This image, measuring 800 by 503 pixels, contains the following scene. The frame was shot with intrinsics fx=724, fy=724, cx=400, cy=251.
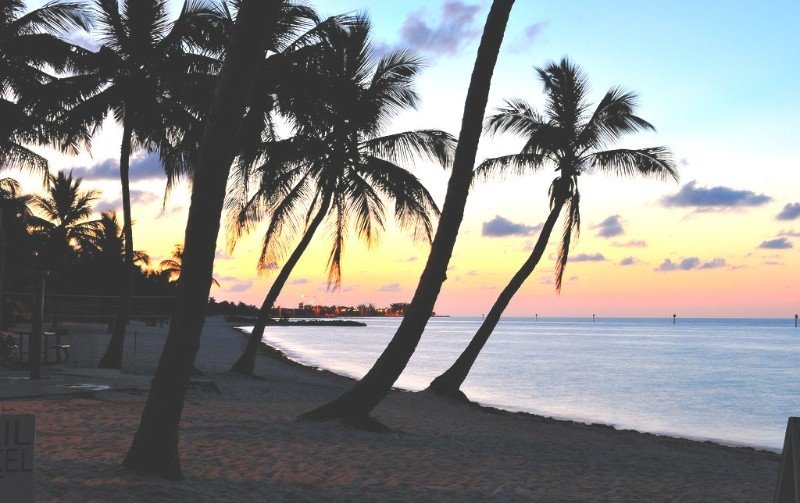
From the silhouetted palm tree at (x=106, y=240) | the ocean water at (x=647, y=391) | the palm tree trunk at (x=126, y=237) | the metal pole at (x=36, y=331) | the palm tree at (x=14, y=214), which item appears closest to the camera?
the metal pole at (x=36, y=331)

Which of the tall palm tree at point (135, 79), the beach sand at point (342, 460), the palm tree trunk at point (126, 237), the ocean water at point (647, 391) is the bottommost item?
the ocean water at point (647, 391)

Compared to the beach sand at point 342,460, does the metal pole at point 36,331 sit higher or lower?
higher

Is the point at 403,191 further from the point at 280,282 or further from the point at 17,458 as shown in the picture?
the point at 17,458

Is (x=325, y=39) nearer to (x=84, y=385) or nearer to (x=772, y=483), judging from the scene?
(x=84, y=385)

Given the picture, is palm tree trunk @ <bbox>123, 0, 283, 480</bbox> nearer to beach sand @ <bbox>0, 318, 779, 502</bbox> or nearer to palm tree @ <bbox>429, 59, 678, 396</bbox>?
beach sand @ <bbox>0, 318, 779, 502</bbox>

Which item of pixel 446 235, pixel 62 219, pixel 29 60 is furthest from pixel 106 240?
pixel 446 235

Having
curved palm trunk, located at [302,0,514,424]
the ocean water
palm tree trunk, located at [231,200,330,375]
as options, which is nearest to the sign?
curved palm trunk, located at [302,0,514,424]

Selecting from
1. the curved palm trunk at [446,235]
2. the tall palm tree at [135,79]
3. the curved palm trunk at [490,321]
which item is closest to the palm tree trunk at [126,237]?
the tall palm tree at [135,79]

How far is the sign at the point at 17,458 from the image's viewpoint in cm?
385

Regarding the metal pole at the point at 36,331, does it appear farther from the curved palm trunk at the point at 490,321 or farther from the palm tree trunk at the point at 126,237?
the curved palm trunk at the point at 490,321

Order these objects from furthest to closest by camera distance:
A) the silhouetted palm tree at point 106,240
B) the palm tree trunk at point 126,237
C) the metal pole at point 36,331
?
the silhouetted palm tree at point 106,240, the palm tree trunk at point 126,237, the metal pole at point 36,331

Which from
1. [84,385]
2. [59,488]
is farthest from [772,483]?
[84,385]

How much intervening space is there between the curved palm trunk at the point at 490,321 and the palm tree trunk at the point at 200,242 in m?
12.5

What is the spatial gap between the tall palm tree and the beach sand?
16.9ft
